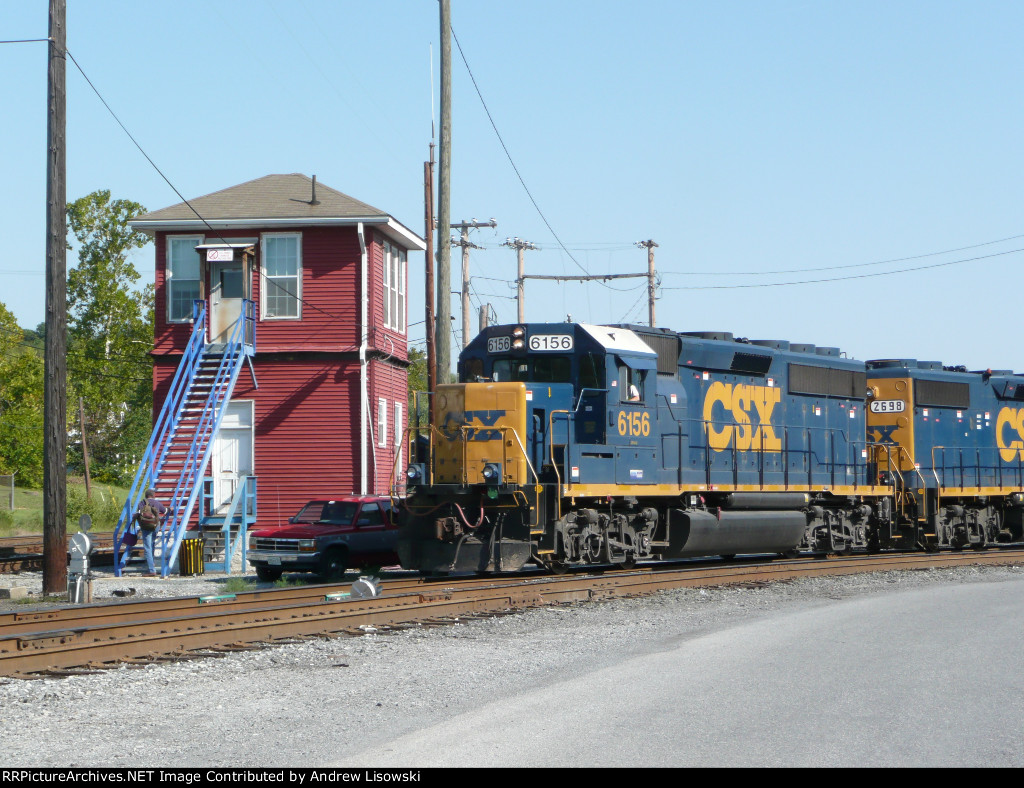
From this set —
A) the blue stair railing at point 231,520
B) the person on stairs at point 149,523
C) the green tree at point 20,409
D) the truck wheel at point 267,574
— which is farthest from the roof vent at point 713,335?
the green tree at point 20,409

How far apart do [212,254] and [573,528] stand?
42.5ft

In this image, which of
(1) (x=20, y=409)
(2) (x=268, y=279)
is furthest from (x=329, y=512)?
(1) (x=20, y=409)

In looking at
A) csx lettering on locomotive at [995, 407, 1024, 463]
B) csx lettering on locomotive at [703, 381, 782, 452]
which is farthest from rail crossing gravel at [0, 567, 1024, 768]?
csx lettering on locomotive at [995, 407, 1024, 463]

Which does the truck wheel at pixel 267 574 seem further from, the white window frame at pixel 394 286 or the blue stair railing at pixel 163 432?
the white window frame at pixel 394 286

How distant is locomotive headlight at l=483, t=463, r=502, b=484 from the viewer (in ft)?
55.4

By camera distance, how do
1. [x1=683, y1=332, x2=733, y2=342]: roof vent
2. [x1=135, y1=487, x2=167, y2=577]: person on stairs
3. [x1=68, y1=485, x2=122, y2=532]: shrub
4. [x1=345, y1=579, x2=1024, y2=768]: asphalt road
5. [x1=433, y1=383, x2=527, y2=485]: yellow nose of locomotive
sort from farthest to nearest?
[x1=68, y1=485, x2=122, y2=532]: shrub < [x1=135, y1=487, x2=167, y2=577]: person on stairs < [x1=683, y1=332, x2=733, y2=342]: roof vent < [x1=433, y1=383, x2=527, y2=485]: yellow nose of locomotive < [x1=345, y1=579, x2=1024, y2=768]: asphalt road

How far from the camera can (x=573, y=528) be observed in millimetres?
17938

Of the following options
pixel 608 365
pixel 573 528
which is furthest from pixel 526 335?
pixel 573 528

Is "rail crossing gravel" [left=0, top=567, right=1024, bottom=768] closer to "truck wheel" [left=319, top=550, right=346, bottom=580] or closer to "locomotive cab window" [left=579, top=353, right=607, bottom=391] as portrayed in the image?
"locomotive cab window" [left=579, top=353, right=607, bottom=391]

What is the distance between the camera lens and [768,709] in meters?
8.18

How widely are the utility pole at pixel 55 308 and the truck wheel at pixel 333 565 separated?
3993 millimetres

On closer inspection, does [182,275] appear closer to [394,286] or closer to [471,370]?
[394,286]

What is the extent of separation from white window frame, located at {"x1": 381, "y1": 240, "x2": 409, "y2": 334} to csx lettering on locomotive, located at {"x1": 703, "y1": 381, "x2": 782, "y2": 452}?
1097 cm

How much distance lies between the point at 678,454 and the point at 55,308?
9.92 metres
